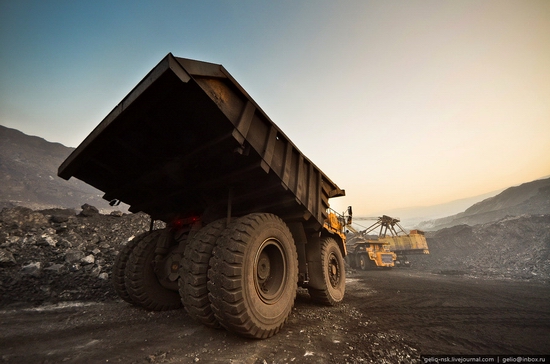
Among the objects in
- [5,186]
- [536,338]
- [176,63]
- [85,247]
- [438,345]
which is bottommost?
[536,338]

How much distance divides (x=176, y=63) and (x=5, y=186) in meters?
60.4

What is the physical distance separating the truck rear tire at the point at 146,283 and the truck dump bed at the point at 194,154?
2.75 ft

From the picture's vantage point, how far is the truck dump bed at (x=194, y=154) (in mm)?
2445

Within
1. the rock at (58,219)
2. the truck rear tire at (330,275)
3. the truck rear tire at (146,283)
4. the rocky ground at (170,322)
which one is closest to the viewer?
the rocky ground at (170,322)

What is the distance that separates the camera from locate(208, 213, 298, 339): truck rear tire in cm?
266

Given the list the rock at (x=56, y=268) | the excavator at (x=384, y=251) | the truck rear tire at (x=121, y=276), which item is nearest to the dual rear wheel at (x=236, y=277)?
the truck rear tire at (x=121, y=276)

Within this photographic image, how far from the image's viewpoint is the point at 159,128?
284cm

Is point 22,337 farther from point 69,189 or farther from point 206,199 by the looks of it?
point 69,189

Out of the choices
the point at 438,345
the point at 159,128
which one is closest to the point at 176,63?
the point at 159,128

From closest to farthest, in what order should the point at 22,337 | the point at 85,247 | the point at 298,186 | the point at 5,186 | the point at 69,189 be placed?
1. the point at 22,337
2. the point at 298,186
3. the point at 85,247
4. the point at 5,186
5. the point at 69,189

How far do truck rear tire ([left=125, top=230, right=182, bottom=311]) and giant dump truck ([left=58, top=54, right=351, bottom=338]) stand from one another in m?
0.02

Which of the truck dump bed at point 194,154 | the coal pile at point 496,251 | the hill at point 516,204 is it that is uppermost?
the hill at point 516,204

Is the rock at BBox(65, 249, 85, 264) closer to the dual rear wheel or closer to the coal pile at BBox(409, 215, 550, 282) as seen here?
the dual rear wheel

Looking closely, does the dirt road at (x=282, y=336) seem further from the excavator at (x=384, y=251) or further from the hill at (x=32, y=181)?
the hill at (x=32, y=181)
